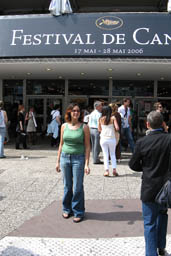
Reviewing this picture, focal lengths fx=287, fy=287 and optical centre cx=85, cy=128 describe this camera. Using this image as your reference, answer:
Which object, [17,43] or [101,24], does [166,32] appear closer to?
[101,24]

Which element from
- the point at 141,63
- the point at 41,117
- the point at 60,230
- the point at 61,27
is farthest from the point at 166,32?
the point at 41,117

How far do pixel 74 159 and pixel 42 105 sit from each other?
40.6 ft

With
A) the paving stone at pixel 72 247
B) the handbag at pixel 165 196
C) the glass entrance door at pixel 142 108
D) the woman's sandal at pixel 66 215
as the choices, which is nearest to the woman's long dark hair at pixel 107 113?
the woman's sandal at pixel 66 215

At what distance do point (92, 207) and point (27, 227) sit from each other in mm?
1245

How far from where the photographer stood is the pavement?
3.47 meters

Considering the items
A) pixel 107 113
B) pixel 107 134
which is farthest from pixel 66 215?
pixel 107 113

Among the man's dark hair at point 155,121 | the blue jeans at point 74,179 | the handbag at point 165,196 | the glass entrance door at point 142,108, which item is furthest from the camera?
the glass entrance door at point 142,108

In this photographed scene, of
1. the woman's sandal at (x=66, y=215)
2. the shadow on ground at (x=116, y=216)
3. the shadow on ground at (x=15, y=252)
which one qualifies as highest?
the woman's sandal at (x=66, y=215)

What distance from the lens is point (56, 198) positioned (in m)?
5.26

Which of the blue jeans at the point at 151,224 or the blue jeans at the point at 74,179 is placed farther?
the blue jeans at the point at 74,179

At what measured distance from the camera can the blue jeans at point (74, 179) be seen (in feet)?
13.8

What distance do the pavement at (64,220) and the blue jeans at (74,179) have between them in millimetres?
245

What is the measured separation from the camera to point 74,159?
422 cm

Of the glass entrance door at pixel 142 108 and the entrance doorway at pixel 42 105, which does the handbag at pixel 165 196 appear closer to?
the glass entrance door at pixel 142 108
